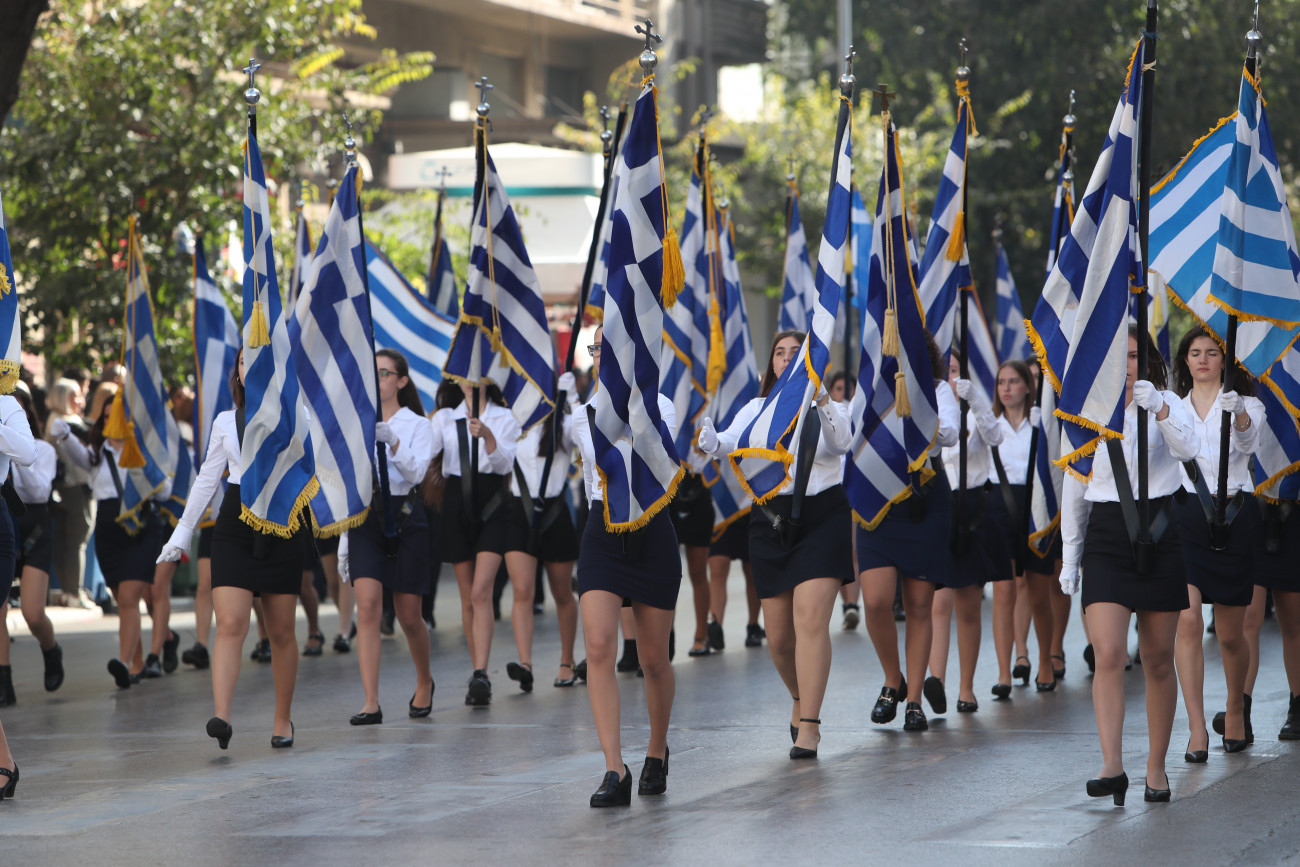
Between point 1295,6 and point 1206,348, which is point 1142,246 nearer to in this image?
point 1206,348

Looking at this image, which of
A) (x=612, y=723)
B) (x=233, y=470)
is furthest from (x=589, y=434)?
(x=233, y=470)

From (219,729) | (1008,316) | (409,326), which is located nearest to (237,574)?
(219,729)

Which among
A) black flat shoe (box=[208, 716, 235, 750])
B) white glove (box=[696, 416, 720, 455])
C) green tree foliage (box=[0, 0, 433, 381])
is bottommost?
black flat shoe (box=[208, 716, 235, 750])

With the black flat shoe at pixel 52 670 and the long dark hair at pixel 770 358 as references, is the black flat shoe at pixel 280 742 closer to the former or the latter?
the long dark hair at pixel 770 358

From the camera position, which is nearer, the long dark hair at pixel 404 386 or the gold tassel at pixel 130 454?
the long dark hair at pixel 404 386

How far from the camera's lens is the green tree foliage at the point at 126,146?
15.2 m

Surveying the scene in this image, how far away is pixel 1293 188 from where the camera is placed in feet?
98.3

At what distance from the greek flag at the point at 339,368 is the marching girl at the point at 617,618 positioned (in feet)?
7.96

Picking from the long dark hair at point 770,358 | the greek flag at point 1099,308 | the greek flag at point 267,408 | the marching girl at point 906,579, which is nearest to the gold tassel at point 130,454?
the greek flag at point 267,408

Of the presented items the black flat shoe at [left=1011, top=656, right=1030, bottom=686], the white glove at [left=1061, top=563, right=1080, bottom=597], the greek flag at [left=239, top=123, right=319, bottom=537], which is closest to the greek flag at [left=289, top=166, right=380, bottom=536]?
the greek flag at [left=239, top=123, right=319, bottom=537]

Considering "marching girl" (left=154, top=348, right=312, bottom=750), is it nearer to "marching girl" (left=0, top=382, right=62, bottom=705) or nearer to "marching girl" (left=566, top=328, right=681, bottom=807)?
"marching girl" (left=566, top=328, right=681, bottom=807)

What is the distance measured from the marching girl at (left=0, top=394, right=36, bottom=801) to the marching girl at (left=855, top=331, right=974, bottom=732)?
409cm

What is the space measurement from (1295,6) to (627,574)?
23.6 m

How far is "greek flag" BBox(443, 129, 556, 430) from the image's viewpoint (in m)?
10.6
